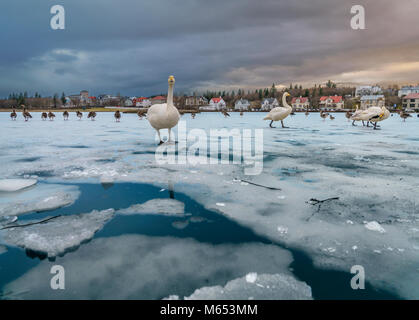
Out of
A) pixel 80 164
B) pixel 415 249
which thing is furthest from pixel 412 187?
pixel 80 164

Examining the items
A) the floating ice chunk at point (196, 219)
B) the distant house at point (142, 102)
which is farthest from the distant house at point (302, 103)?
the floating ice chunk at point (196, 219)

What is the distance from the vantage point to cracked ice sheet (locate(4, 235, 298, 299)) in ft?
→ 6.33

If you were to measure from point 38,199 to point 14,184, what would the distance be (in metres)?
1.08

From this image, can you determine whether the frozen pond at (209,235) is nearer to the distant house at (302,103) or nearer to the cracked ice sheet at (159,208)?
the cracked ice sheet at (159,208)

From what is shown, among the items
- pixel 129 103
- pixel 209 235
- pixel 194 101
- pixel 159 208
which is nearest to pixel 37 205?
pixel 159 208

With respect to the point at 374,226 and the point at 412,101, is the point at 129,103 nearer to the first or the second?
the point at 412,101

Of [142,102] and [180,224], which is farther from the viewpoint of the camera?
[142,102]

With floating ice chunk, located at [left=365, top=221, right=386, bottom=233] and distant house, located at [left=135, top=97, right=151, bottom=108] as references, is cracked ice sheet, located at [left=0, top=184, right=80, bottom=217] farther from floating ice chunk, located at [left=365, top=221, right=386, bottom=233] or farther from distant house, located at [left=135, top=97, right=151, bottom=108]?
distant house, located at [left=135, top=97, right=151, bottom=108]

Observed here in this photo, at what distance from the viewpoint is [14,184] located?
441 centimetres

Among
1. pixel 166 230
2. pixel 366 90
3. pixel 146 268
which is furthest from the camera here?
pixel 366 90

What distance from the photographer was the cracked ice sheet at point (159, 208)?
3328mm

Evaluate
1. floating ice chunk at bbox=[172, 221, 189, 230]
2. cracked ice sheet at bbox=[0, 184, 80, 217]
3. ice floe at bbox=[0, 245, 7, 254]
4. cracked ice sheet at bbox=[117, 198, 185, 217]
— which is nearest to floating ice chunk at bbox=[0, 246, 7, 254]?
ice floe at bbox=[0, 245, 7, 254]
